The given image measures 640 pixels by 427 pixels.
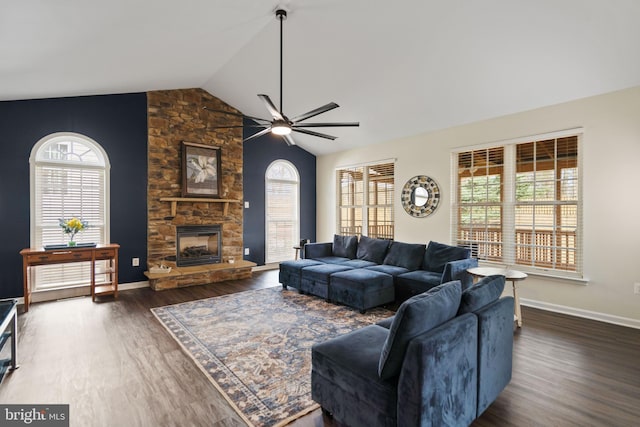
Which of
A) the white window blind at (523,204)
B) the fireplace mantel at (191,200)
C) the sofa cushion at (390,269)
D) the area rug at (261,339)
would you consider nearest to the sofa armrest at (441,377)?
the area rug at (261,339)

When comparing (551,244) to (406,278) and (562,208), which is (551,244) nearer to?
(562,208)

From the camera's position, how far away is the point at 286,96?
566 cm

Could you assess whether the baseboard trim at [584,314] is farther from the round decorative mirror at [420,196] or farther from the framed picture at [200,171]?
the framed picture at [200,171]

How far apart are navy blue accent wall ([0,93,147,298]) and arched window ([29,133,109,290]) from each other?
97 millimetres

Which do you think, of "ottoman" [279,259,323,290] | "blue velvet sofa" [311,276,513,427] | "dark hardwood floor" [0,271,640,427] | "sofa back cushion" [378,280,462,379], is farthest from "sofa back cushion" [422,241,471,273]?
"sofa back cushion" [378,280,462,379]

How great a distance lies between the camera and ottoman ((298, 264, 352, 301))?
461 cm

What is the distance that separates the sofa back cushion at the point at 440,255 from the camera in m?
4.44

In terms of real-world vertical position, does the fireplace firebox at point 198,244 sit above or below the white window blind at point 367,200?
below

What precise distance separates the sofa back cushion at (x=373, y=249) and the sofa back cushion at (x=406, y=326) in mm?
3476

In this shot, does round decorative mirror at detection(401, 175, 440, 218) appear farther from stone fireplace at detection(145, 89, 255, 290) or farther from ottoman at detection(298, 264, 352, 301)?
stone fireplace at detection(145, 89, 255, 290)

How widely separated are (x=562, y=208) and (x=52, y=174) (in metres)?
7.29

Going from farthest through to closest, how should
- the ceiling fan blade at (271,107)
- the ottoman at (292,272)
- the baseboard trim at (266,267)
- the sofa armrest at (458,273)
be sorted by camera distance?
1. the baseboard trim at (266,267)
2. the ottoman at (292,272)
3. the sofa armrest at (458,273)
4. the ceiling fan blade at (271,107)

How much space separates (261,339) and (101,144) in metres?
4.23

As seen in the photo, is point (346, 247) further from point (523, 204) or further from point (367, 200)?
point (523, 204)
